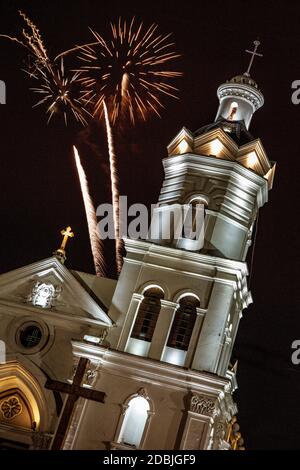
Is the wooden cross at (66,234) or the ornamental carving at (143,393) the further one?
the wooden cross at (66,234)

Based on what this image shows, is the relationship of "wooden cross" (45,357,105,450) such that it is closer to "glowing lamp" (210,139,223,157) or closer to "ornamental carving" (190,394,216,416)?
"ornamental carving" (190,394,216,416)

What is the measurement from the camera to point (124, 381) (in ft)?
83.1

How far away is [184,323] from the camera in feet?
88.0

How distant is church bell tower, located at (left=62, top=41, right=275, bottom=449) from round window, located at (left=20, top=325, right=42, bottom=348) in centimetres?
250

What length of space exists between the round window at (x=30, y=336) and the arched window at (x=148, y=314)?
383 cm

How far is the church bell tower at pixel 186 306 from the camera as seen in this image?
24.7 meters

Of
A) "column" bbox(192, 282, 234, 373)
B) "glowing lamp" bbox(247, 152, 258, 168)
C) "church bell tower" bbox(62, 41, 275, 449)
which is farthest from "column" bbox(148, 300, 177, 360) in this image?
"glowing lamp" bbox(247, 152, 258, 168)

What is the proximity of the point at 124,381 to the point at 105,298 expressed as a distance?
4.47m

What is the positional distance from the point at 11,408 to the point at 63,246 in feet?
22.4

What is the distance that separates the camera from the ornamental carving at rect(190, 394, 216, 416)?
2447 cm

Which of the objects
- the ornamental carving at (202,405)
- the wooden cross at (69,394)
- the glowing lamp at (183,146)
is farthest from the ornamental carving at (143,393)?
the glowing lamp at (183,146)

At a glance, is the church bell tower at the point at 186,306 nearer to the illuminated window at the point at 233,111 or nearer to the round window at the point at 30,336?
the illuminated window at the point at 233,111

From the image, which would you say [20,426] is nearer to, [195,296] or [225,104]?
[195,296]

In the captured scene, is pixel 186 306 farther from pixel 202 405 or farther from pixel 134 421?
pixel 134 421
